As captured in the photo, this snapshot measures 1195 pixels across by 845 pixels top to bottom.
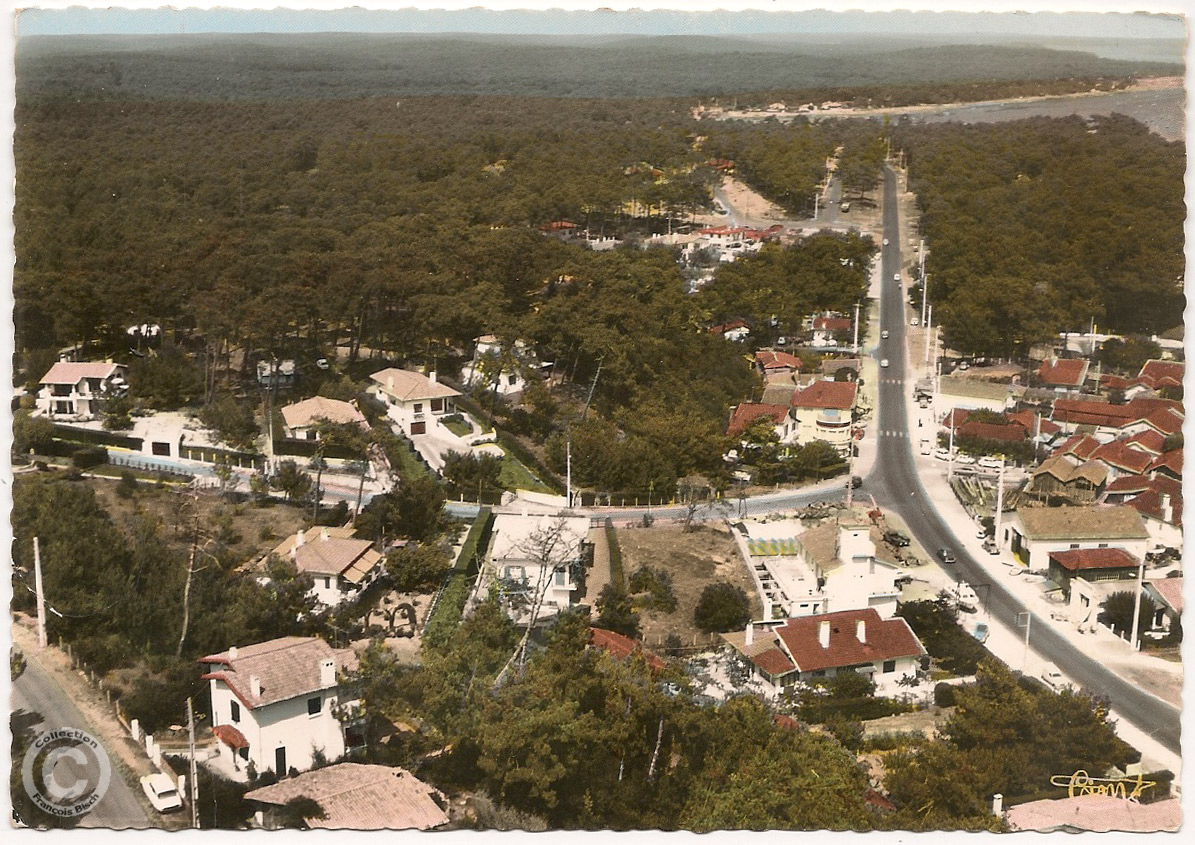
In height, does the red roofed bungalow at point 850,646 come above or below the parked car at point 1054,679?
above

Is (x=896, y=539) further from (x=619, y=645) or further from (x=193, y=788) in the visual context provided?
(x=193, y=788)

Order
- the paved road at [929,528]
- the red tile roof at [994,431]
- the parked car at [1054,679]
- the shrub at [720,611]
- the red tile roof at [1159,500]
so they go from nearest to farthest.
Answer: the paved road at [929,528]
the parked car at [1054,679]
the shrub at [720,611]
the red tile roof at [1159,500]
the red tile roof at [994,431]

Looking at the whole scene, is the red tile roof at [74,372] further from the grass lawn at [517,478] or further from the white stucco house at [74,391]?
the grass lawn at [517,478]

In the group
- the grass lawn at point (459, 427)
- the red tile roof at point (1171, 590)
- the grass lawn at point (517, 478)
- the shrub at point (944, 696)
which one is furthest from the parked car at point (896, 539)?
the grass lawn at point (459, 427)

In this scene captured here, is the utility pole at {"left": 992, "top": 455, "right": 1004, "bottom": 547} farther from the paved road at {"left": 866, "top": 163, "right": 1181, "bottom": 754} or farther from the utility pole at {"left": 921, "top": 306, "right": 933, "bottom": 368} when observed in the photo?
the utility pole at {"left": 921, "top": 306, "right": 933, "bottom": 368}

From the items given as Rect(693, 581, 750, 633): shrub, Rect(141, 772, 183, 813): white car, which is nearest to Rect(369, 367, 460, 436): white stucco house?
Rect(693, 581, 750, 633): shrub
